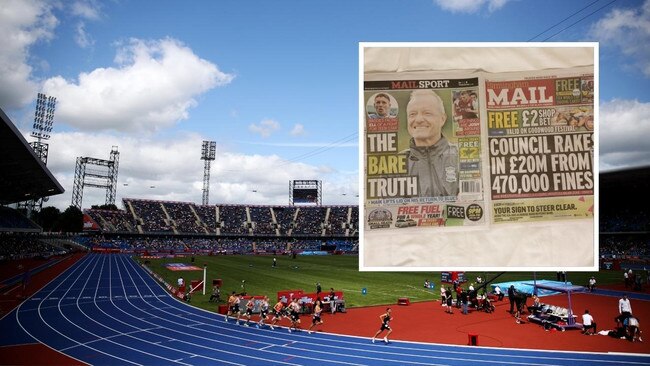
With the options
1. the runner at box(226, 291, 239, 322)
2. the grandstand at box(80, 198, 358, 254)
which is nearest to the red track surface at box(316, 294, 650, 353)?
the runner at box(226, 291, 239, 322)

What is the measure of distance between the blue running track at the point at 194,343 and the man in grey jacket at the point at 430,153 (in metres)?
8.19

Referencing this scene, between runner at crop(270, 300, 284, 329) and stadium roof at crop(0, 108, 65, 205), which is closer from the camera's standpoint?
runner at crop(270, 300, 284, 329)

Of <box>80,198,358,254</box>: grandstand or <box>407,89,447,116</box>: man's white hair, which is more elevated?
<box>407,89,447,116</box>: man's white hair

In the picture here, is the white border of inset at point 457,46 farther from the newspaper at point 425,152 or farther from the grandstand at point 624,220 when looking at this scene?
the grandstand at point 624,220

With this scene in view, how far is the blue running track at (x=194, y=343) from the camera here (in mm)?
12602

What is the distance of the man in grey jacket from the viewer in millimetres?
6344

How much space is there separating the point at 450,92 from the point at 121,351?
44.6 ft

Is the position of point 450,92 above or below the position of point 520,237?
above

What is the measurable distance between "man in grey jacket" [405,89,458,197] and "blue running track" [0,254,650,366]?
26.9 ft

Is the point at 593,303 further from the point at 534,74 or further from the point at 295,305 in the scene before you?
the point at 534,74

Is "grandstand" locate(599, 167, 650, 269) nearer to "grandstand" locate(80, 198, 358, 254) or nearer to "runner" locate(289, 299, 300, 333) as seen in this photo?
"grandstand" locate(80, 198, 358, 254)

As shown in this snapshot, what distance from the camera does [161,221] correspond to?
8925 cm

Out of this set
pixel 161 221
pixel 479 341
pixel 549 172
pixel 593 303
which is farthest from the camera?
pixel 161 221

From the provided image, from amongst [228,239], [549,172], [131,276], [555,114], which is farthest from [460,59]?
[228,239]
